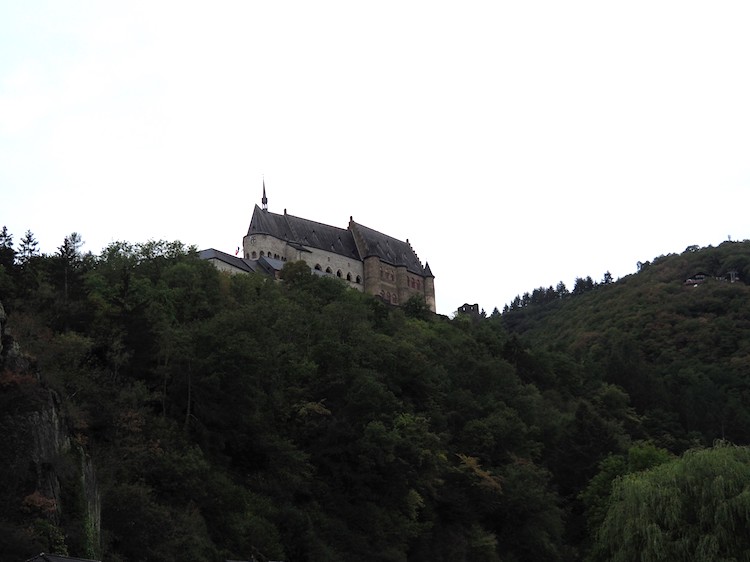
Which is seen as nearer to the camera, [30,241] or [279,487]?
[279,487]

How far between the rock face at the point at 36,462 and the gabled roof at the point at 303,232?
64.4 meters

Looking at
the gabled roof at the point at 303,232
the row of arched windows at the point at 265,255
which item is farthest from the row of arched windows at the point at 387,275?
the row of arched windows at the point at 265,255

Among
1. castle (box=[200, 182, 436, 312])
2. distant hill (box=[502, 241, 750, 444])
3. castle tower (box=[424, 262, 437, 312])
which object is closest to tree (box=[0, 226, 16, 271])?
castle (box=[200, 182, 436, 312])

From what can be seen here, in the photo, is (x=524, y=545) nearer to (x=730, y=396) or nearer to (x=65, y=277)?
(x=65, y=277)

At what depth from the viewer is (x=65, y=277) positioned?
47625mm

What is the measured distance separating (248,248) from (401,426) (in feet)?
163

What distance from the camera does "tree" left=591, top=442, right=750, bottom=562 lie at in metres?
33.6

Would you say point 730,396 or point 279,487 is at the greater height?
point 730,396

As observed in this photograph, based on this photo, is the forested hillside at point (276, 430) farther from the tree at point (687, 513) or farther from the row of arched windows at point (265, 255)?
Answer: the row of arched windows at point (265, 255)

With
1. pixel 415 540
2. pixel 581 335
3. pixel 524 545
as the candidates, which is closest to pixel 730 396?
pixel 581 335

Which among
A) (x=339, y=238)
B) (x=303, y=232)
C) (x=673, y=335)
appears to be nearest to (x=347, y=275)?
(x=339, y=238)

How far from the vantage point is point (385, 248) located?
354 ft

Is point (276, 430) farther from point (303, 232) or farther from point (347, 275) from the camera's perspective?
point (347, 275)

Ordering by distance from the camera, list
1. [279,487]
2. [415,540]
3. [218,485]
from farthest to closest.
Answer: [415,540] < [279,487] < [218,485]
